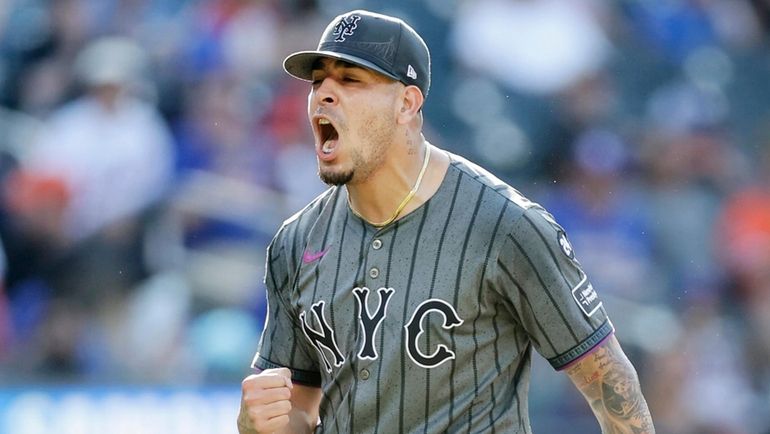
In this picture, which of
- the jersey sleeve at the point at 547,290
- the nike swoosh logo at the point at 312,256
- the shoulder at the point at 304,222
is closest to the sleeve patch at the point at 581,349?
the jersey sleeve at the point at 547,290

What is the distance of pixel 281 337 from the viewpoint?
3727 millimetres

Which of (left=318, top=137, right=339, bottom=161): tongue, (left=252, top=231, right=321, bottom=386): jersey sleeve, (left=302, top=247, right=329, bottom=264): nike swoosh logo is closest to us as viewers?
(left=318, top=137, right=339, bottom=161): tongue

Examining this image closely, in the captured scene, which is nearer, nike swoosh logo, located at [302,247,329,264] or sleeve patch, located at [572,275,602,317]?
sleeve patch, located at [572,275,602,317]

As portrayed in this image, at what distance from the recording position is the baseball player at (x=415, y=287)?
10.9ft

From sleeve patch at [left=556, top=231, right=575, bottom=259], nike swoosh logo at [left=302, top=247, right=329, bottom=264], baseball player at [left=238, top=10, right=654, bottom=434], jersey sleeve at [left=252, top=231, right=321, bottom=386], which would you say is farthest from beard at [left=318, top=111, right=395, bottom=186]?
sleeve patch at [left=556, top=231, right=575, bottom=259]

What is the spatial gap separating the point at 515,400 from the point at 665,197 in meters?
5.24

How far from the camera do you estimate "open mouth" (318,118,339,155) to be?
11.3ft

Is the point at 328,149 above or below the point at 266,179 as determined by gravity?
below

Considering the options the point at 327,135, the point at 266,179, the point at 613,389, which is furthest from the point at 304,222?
the point at 266,179

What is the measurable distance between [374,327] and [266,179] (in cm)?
447

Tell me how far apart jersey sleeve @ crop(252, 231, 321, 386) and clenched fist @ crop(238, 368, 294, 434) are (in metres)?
0.36

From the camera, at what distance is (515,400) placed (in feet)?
11.3

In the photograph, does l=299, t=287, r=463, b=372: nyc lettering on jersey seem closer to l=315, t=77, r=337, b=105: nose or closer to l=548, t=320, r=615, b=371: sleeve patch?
l=548, t=320, r=615, b=371: sleeve patch

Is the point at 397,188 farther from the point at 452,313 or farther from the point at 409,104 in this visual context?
the point at 452,313
